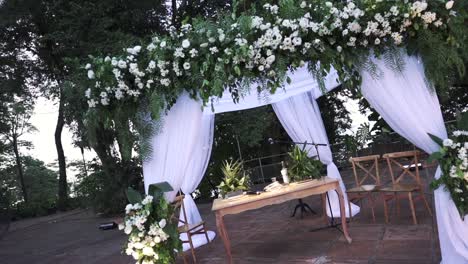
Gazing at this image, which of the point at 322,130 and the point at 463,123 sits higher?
the point at 322,130

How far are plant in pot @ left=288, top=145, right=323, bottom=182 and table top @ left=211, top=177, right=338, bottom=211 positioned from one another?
196 millimetres

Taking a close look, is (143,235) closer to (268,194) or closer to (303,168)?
(268,194)

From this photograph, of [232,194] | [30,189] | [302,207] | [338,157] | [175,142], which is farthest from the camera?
[30,189]

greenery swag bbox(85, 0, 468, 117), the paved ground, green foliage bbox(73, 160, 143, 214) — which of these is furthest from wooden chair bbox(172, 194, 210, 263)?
green foliage bbox(73, 160, 143, 214)

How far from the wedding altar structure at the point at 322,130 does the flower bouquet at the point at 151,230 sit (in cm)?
30

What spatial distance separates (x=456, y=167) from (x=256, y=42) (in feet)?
5.67

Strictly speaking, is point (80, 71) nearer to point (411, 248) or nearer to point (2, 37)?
point (411, 248)

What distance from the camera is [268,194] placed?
421 centimetres

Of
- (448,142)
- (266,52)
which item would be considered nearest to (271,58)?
(266,52)

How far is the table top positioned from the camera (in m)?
4.09

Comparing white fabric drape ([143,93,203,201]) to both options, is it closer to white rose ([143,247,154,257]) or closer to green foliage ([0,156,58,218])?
white rose ([143,247,154,257])

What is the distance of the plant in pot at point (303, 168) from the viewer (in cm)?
475

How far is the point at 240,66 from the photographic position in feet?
11.3

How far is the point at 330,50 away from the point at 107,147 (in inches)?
318
